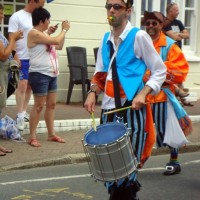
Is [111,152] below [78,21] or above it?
below

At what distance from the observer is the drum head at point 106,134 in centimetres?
439

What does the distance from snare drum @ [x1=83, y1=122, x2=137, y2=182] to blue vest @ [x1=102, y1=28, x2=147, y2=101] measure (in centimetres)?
39

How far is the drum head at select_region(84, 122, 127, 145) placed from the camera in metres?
4.39

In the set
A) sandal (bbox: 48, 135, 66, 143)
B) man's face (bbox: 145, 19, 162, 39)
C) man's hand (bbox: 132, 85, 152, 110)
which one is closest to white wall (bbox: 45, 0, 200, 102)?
sandal (bbox: 48, 135, 66, 143)

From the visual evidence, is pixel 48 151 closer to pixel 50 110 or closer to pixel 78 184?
pixel 50 110

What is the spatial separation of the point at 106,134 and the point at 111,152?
0.21 metres

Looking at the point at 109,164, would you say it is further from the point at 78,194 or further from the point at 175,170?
the point at 175,170

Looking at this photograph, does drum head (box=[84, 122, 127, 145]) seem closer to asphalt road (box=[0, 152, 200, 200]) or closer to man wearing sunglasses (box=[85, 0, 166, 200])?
man wearing sunglasses (box=[85, 0, 166, 200])

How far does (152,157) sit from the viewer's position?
348 inches

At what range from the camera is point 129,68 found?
15.8 feet

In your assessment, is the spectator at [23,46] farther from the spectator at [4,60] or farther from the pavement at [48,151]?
the spectator at [4,60]

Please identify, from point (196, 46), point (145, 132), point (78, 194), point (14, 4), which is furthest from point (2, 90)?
point (196, 46)

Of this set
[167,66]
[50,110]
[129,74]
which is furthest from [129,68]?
[50,110]

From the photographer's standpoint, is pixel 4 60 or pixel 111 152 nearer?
pixel 111 152
